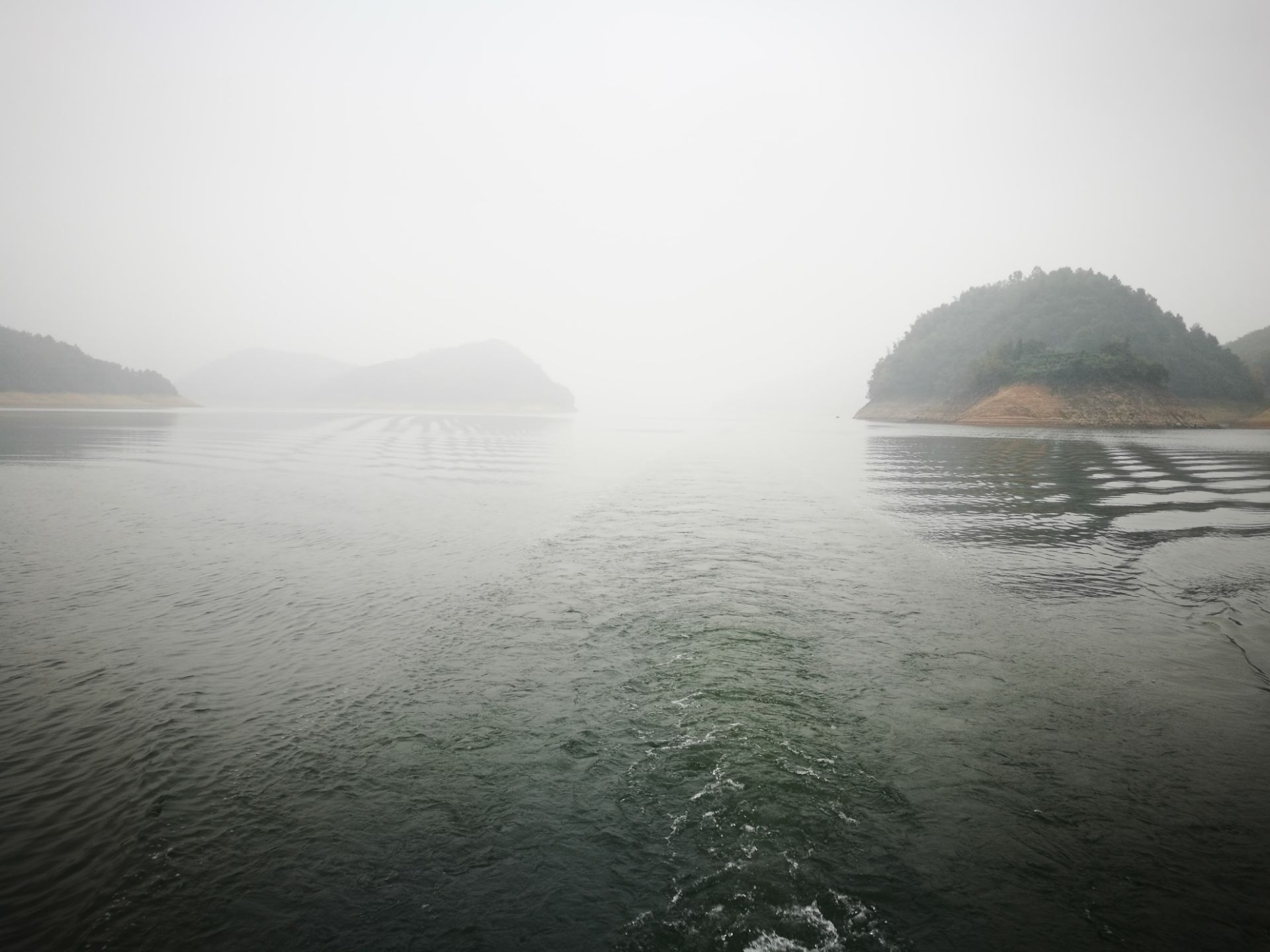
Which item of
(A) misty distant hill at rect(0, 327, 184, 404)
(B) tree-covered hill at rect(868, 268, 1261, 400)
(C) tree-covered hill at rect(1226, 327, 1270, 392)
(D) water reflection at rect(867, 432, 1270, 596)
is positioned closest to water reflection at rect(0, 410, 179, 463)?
(D) water reflection at rect(867, 432, 1270, 596)

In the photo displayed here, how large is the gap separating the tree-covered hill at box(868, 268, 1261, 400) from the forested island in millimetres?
286

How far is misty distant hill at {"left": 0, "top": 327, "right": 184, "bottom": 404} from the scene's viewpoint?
114725mm

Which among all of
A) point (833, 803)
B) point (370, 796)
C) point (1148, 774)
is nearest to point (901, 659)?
point (1148, 774)

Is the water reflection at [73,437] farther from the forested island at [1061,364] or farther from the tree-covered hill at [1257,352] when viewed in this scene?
the tree-covered hill at [1257,352]

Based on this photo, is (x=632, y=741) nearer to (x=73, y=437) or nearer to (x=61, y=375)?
(x=73, y=437)

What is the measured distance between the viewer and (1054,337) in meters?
134

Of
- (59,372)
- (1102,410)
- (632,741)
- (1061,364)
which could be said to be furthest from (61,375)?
(1102,410)

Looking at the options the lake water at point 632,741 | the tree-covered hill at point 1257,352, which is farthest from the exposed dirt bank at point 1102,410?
the lake water at point 632,741

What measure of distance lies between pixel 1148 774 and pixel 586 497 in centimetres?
2011

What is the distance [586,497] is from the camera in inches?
969

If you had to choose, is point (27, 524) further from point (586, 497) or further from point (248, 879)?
point (248, 879)

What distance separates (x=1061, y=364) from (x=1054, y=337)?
40.3 metres

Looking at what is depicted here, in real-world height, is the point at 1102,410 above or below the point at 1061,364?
below

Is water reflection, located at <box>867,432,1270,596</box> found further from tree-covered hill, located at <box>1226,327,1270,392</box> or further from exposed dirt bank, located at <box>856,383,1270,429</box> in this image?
tree-covered hill, located at <box>1226,327,1270,392</box>
